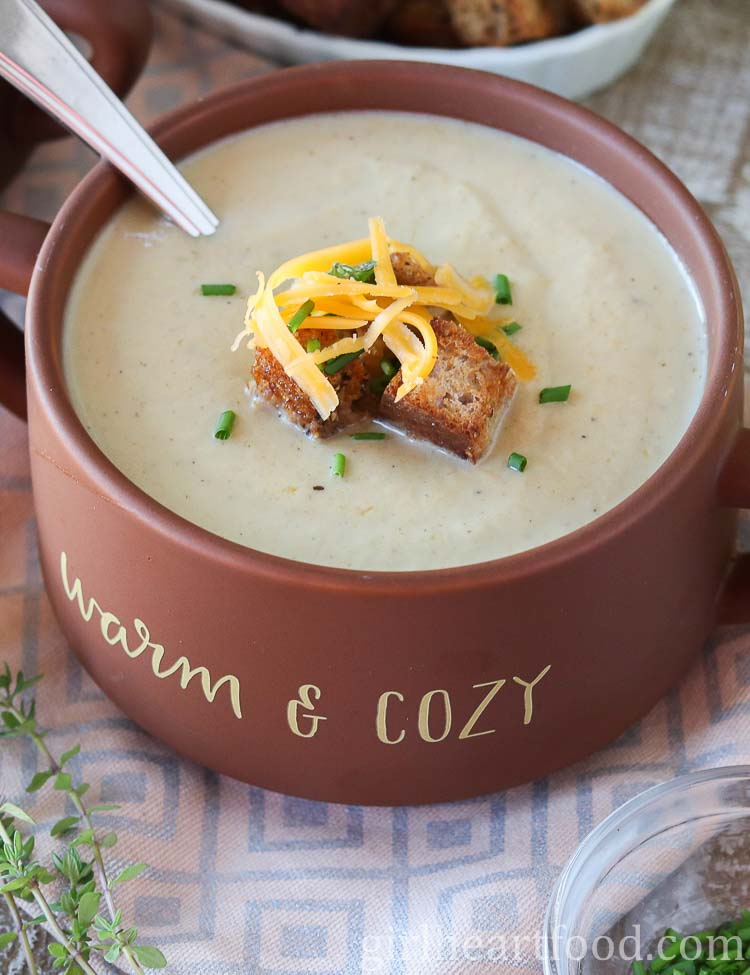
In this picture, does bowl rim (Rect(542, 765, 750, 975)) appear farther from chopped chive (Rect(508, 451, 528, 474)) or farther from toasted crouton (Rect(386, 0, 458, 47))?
toasted crouton (Rect(386, 0, 458, 47))

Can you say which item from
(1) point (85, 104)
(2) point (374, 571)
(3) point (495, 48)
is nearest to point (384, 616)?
(2) point (374, 571)

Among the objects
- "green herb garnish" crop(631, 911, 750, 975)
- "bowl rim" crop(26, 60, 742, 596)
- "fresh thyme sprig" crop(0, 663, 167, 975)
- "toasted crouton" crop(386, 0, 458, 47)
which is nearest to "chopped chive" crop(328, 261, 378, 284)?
"bowl rim" crop(26, 60, 742, 596)

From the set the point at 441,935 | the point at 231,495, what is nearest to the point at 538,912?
the point at 441,935

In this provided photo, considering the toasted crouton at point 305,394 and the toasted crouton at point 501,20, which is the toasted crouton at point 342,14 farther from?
the toasted crouton at point 305,394

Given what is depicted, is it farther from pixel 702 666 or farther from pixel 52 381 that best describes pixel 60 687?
pixel 702 666

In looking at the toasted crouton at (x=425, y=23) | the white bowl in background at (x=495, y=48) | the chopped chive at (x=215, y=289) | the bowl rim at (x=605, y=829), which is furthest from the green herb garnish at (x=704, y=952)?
the toasted crouton at (x=425, y=23)

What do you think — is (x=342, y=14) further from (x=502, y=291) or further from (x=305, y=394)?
(x=305, y=394)

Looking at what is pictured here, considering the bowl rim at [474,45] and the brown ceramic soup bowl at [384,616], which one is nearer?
the brown ceramic soup bowl at [384,616]
